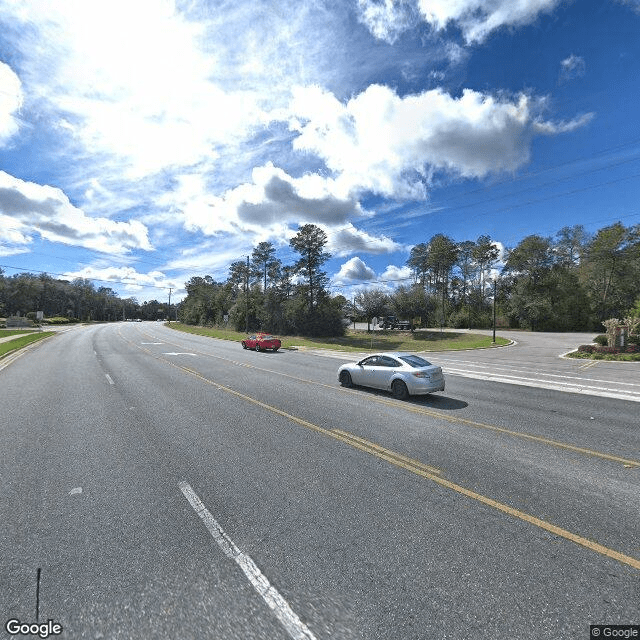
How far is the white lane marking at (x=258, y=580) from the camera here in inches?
108

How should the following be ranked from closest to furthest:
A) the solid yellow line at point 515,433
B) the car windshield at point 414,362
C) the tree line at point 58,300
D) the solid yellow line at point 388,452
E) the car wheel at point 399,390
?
the solid yellow line at point 388,452 → the solid yellow line at point 515,433 → the car wheel at point 399,390 → the car windshield at point 414,362 → the tree line at point 58,300

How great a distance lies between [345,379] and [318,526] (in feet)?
30.6

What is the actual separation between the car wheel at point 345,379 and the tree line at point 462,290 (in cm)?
2815

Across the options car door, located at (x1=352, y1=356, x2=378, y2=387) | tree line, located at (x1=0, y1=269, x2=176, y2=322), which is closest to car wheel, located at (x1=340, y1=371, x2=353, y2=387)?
car door, located at (x1=352, y1=356, x2=378, y2=387)

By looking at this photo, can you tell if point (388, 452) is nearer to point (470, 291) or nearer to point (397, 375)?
point (397, 375)

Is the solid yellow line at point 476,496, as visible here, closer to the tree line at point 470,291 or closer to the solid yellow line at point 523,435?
the solid yellow line at point 523,435

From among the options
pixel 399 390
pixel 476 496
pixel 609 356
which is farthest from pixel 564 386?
pixel 609 356

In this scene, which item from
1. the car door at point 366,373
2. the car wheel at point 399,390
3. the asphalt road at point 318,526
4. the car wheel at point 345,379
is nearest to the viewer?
the asphalt road at point 318,526

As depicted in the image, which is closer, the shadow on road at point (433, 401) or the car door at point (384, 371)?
the shadow on road at point (433, 401)

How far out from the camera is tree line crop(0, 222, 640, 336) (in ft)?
170

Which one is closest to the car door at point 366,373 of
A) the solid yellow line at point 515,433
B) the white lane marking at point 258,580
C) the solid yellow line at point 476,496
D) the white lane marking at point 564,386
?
the solid yellow line at point 515,433

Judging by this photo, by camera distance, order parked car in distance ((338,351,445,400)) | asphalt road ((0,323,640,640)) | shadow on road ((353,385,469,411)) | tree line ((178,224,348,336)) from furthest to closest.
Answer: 1. tree line ((178,224,348,336))
2. parked car in distance ((338,351,445,400))
3. shadow on road ((353,385,469,411))
4. asphalt road ((0,323,640,640))

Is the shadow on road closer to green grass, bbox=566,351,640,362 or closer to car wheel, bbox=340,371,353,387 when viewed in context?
car wheel, bbox=340,371,353,387

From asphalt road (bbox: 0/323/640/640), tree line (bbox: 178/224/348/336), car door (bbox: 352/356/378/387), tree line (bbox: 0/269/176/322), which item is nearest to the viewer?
asphalt road (bbox: 0/323/640/640)
